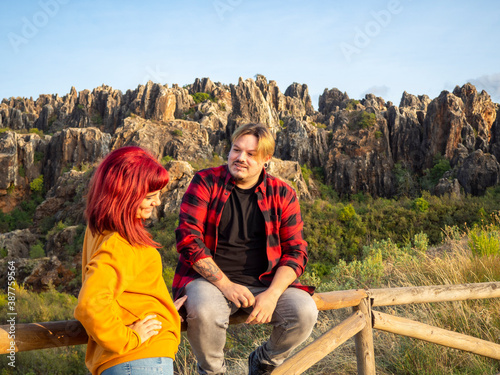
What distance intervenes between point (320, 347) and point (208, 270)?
83 cm

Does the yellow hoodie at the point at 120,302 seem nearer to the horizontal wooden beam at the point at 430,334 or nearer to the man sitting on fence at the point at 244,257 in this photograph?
the man sitting on fence at the point at 244,257

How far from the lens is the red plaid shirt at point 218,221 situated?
221 cm

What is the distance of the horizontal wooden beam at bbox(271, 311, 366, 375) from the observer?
2.04m

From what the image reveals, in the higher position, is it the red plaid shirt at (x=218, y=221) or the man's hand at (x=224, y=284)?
the red plaid shirt at (x=218, y=221)

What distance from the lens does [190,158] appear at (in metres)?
31.5

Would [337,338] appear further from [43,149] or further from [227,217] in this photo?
[43,149]

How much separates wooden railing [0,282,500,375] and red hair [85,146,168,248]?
0.46 metres

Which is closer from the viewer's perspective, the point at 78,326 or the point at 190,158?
the point at 78,326

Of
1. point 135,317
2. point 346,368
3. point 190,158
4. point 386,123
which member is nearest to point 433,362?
point 346,368

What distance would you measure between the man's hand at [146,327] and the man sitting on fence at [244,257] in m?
0.45

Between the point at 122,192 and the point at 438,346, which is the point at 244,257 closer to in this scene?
the point at 122,192

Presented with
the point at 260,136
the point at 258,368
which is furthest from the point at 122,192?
the point at 258,368

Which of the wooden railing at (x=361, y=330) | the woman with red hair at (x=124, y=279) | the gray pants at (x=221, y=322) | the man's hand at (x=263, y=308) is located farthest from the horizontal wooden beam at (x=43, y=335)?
the man's hand at (x=263, y=308)

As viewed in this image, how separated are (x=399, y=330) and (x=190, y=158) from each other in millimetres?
29730
